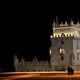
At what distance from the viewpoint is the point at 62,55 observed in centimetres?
9031

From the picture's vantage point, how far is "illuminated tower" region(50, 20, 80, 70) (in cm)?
8875

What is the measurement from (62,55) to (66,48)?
81.1 inches

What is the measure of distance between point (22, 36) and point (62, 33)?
25.8 meters

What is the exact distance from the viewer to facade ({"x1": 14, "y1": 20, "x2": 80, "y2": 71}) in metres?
88.5

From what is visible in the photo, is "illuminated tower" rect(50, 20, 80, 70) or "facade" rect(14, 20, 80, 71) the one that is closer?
"facade" rect(14, 20, 80, 71)

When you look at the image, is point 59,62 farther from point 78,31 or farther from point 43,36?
point 43,36

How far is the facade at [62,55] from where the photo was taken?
290 feet

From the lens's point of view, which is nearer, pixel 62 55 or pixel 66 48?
pixel 66 48

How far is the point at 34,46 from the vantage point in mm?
117875

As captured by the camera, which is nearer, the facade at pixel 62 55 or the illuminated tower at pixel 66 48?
the facade at pixel 62 55

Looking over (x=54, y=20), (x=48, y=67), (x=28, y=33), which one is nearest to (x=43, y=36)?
(x=28, y=33)

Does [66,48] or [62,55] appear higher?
[66,48]

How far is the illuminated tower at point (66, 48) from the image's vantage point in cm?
8875

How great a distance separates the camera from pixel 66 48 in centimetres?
8981
